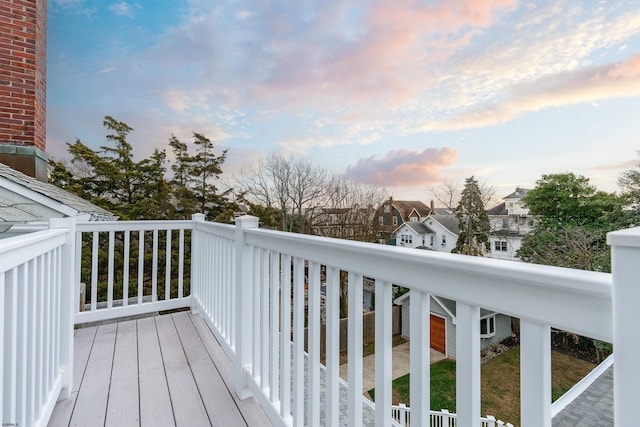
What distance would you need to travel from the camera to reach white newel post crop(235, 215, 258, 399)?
1.94 m

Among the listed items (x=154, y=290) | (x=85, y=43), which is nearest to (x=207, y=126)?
(x=85, y=43)

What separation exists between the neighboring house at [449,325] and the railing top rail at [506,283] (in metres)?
0.09

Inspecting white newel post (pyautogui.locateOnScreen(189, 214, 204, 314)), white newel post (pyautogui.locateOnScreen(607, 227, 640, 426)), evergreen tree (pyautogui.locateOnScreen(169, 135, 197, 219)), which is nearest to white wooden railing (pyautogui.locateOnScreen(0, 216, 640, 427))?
white newel post (pyautogui.locateOnScreen(607, 227, 640, 426))

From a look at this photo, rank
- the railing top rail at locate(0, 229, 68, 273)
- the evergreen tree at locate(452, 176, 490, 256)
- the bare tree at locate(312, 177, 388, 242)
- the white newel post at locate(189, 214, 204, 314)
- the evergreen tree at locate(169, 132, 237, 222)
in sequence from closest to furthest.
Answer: the railing top rail at locate(0, 229, 68, 273)
the white newel post at locate(189, 214, 204, 314)
the evergreen tree at locate(452, 176, 490, 256)
the bare tree at locate(312, 177, 388, 242)
the evergreen tree at locate(169, 132, 237, 222)

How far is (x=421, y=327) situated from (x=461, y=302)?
5.1 inches

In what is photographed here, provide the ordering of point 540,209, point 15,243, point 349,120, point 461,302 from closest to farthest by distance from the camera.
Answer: point 461,302 < point 15,243 < point 540,209 < point 349,120

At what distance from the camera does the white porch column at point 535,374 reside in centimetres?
57

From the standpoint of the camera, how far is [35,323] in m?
1.42

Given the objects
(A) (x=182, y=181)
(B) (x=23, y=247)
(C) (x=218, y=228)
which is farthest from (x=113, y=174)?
(B) (x=23, y=247)

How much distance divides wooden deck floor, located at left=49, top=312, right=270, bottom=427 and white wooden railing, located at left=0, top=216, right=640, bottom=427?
14 cm

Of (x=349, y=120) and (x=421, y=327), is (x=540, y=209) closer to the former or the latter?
(x=421, y=327)

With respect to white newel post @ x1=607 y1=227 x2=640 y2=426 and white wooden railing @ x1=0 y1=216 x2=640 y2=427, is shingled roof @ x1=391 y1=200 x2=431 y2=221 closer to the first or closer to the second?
white wooden railing @ x1=0 y1=216 x2=640 y2=427

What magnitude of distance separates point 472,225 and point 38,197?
14.5 ft

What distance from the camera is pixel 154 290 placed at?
334cm
